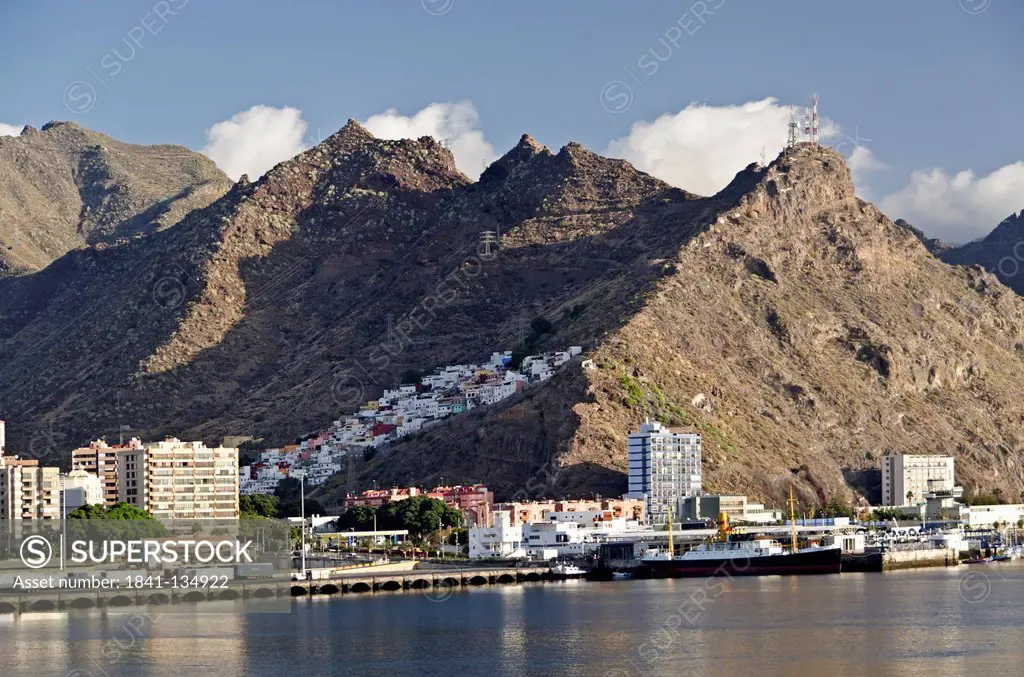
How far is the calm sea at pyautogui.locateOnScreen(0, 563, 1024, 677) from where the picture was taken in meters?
100

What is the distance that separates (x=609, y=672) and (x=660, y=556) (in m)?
83.8

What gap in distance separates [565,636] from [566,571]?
206 ft

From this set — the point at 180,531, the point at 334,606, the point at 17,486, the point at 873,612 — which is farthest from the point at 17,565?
the point at 873,612

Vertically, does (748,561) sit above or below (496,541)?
below

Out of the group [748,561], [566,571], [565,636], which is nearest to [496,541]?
[566,571]

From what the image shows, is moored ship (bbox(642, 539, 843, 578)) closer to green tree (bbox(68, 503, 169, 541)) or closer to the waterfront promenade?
the waterfront promenade

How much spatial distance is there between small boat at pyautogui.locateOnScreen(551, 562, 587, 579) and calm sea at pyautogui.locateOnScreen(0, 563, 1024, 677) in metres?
26.5

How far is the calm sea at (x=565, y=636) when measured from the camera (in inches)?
3942

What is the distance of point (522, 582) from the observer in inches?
6708

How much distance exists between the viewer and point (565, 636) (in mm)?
114062

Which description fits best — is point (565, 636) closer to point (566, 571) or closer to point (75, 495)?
point (566, 571)

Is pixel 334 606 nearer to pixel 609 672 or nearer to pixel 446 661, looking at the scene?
pixel 446 661

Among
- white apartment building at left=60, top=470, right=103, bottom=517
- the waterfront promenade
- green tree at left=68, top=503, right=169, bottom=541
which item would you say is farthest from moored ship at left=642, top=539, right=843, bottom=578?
white apartment building at left=60, top=470, right=103, bottom=517

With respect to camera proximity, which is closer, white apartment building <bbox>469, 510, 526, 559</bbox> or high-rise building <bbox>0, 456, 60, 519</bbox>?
white apartment building <bbox>469, 510, 526, 559</bbox>
